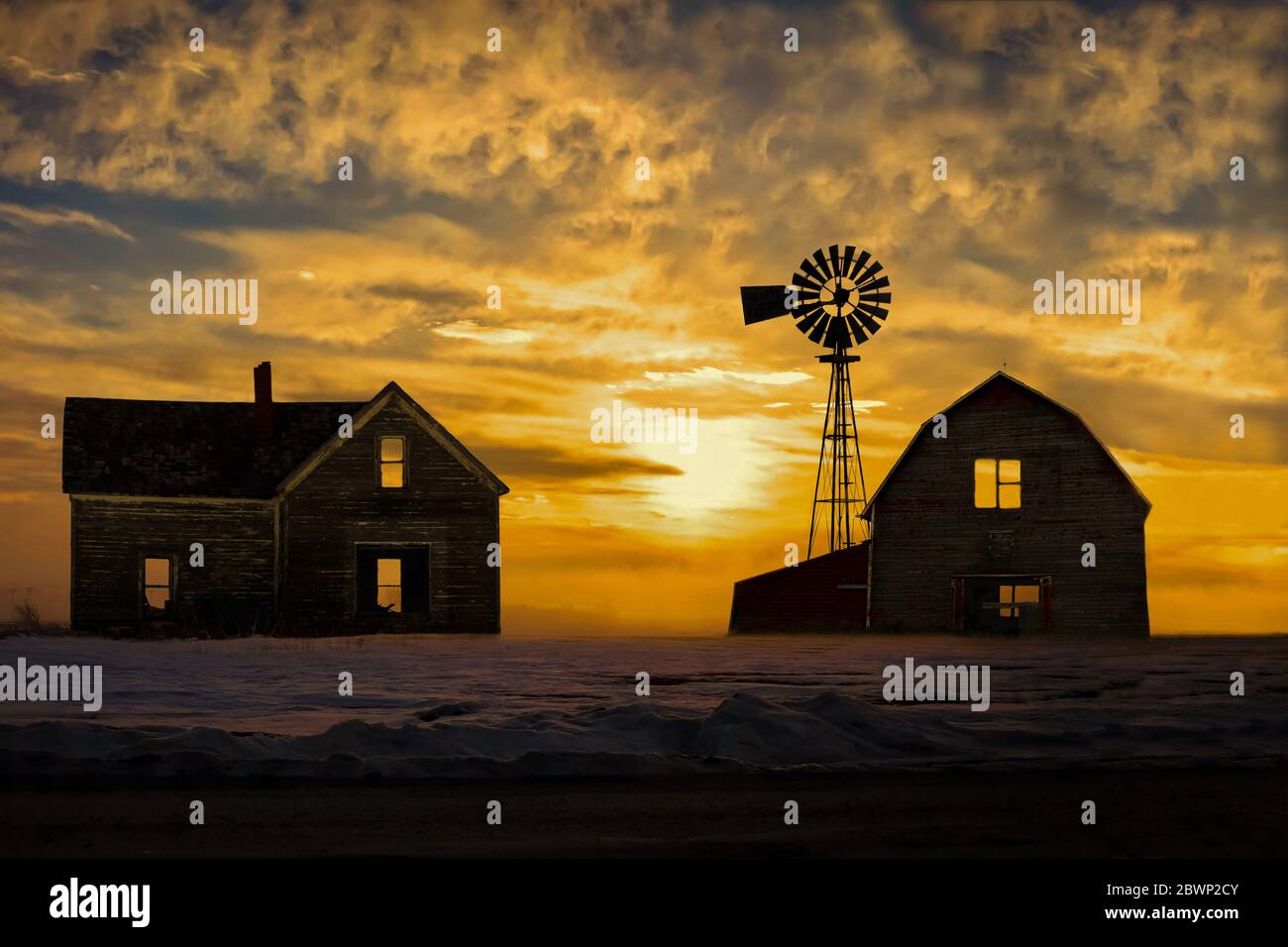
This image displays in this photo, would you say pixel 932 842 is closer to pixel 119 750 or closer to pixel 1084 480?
pixel 119 750

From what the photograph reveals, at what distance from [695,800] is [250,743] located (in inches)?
156

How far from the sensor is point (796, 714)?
40.1 feet

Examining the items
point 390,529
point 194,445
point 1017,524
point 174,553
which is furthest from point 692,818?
point 194,445

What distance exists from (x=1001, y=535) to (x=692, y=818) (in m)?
28.6

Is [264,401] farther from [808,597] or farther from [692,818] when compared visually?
[692,818]

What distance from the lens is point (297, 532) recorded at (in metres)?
34.1

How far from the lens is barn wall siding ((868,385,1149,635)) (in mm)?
35156

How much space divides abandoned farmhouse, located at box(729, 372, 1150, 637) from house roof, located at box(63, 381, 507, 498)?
11055 mm

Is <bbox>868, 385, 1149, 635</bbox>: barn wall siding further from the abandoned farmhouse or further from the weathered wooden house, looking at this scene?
the weathered wooden house

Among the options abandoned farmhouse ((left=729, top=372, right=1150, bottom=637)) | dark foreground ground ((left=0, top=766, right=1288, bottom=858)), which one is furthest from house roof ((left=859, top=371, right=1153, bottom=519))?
dark foreground ground ((left=0, top=766, right=1288, bottom=858))

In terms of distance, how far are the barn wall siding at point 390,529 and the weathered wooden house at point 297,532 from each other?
26mm

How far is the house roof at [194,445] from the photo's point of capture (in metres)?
34.4

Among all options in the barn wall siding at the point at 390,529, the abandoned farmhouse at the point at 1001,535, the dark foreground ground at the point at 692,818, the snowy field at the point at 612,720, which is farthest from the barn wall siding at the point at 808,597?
the dark foreground ground at the point at 692,818
